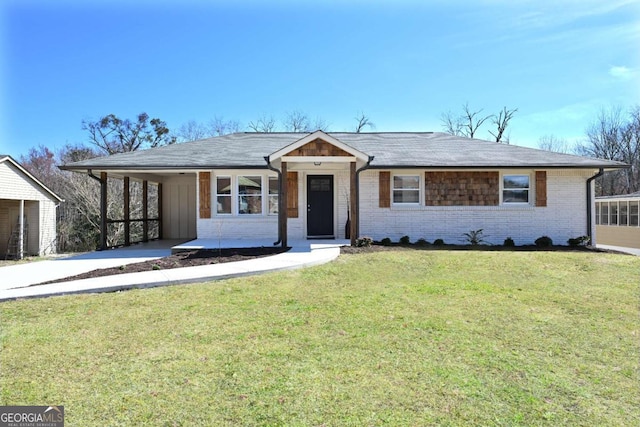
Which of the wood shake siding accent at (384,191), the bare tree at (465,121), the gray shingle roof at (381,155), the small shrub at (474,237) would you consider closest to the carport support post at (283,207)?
the gray shingle roof at (381,155)

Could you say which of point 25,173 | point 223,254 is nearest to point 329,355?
point 223,254

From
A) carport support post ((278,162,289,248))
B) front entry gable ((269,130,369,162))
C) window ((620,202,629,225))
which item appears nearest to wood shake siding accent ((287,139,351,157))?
front entry gable ((269,130,369,162))

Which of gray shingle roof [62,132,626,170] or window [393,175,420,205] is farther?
window [393,175,420,205]

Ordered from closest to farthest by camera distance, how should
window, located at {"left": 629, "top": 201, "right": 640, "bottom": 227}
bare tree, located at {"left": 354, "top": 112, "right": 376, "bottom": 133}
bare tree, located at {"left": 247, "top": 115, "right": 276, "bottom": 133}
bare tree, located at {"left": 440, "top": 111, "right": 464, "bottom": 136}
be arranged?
window, located at {"left": 629, "top": 201, "right": 640, "bottom": 227}
bare tree, located at {"left": 247, "top": 115, "right": 276, "bottom": 133}
bare tree, located at {"left": 354, "top": 112, "right": 376, "bottom": 133}
bare tree, located at {"left": 440, "top": 111, "right": 464, "bottom": 136}

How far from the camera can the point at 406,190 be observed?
13.5 m

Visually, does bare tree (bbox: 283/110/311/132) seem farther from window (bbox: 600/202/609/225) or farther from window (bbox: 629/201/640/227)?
window (bbox: 629/201/640/227)

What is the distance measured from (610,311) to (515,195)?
344 inches

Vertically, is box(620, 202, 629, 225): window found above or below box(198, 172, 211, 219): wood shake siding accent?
below

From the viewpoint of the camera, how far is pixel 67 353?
3.88 meters

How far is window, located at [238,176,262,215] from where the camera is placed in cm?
1336

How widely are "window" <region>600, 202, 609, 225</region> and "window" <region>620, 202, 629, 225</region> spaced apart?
1222 mm

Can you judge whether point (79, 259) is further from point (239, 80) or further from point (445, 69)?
point (445, 69)

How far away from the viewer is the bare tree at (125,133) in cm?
3272

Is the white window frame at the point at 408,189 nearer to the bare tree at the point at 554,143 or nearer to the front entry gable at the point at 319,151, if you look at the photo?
the front entry gable at the point at 319,151
